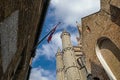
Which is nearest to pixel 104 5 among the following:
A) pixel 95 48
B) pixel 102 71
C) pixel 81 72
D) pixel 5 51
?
pixel 95 48

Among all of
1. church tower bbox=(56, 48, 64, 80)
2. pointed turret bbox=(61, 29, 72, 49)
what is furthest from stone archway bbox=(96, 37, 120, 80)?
church tower bbox=(56, 48, 64, 80)

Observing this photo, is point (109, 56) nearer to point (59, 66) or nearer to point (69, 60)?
point (69, 60)

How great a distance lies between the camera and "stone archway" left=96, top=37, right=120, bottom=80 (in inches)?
449

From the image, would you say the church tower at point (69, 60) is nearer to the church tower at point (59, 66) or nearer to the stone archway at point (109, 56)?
the church tower at point (59, 66)

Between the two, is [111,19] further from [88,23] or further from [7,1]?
[7,1]

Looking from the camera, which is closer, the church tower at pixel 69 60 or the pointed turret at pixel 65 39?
the church tower at pixel 69 60

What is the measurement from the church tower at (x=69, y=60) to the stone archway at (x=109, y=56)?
29.7 m

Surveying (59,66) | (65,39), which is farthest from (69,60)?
(59,66)

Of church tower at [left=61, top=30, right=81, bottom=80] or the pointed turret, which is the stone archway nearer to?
church tower at [left=61, top=30, right=81, bottom=80]

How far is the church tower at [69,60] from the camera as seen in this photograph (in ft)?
138

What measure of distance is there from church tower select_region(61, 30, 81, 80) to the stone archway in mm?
29672

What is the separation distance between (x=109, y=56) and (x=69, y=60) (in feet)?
107

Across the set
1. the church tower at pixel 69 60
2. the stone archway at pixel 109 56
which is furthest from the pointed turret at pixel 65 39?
the stone archway at pixel 109 56

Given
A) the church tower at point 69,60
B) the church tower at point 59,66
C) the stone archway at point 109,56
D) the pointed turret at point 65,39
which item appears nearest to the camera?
the stone archway at point 109,56
